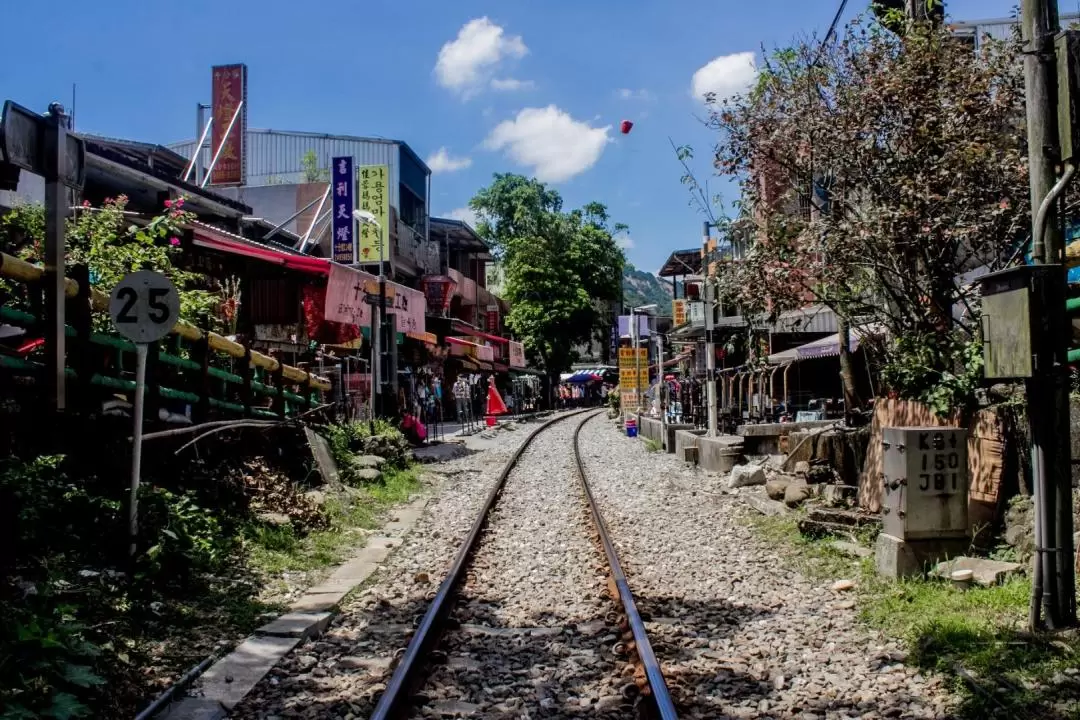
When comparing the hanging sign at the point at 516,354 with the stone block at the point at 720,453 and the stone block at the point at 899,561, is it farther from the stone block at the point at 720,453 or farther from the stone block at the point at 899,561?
the stone block at the point at 899,561

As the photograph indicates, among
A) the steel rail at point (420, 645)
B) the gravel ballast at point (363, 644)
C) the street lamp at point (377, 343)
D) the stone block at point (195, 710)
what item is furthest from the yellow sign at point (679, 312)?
the stone block at point (195, 710)

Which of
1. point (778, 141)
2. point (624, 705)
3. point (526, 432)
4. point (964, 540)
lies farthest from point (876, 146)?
point (526, 432)

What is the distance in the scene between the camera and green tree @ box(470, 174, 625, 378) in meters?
48.7

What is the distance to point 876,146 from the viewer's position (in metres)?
8.27

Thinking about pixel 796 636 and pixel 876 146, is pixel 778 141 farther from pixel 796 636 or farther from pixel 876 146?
pixel 796 636

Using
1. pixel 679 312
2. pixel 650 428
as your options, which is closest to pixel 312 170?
pixel 650 428

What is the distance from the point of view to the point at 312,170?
95.2ft

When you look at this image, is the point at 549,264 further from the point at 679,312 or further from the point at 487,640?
the point at 487,640

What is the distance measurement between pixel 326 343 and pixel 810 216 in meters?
12.7

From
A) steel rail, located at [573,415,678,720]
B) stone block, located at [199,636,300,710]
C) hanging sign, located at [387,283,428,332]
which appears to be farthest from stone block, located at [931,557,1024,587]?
hanging sign, located at [387,283,428,332]

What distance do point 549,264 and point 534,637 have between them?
43484 mm

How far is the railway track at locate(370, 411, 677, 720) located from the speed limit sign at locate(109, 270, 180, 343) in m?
2.95

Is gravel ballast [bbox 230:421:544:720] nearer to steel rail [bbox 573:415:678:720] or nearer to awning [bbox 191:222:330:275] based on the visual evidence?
steel rail [bbox 573:415:678:720]

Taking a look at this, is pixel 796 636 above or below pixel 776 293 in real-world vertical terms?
below
